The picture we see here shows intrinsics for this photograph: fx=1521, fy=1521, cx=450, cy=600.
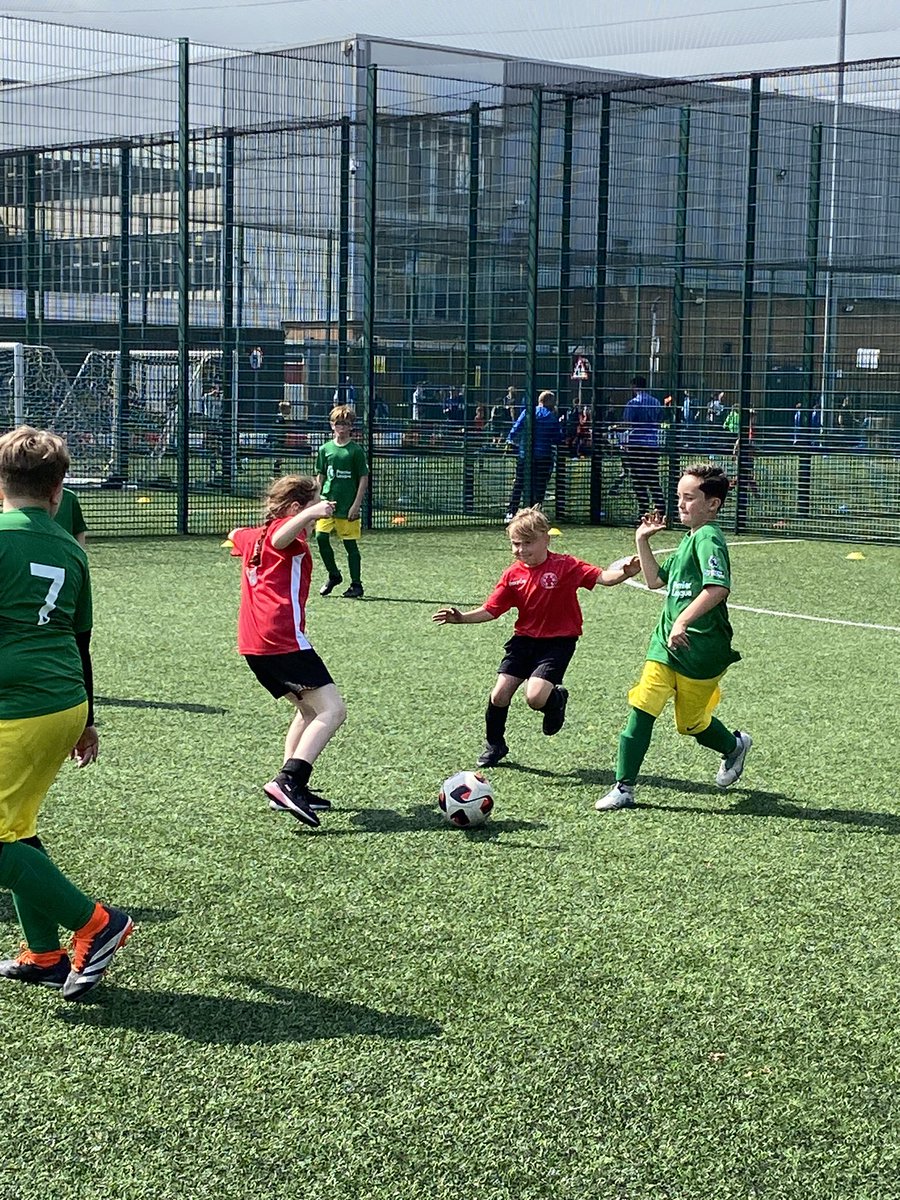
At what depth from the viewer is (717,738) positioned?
271 inches

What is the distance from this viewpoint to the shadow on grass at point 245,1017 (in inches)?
165

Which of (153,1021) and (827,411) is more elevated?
(827,411)

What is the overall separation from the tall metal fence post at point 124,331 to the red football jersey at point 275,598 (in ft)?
41.8

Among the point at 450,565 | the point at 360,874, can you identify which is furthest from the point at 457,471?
the point at 360,874

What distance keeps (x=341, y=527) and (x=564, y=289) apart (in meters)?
7.87

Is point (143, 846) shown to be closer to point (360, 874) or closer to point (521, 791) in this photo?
point (360, 874)

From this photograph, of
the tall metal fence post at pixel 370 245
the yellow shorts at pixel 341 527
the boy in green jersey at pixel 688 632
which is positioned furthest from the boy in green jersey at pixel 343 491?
the boy in green jersey at pixel 688 632

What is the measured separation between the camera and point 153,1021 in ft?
14.0

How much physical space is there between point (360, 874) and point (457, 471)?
48.4 feet

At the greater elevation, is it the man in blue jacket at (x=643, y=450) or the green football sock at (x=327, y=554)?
the man in blue jacket at (x=643, y=450)

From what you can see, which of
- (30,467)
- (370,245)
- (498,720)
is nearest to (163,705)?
(498,720)

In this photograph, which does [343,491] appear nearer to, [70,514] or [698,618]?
[70,514]

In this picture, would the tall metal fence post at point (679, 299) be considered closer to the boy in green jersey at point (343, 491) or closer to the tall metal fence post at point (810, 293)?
the tall metal fence post at point (810, 293)

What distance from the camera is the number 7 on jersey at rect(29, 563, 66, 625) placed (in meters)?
4.24
